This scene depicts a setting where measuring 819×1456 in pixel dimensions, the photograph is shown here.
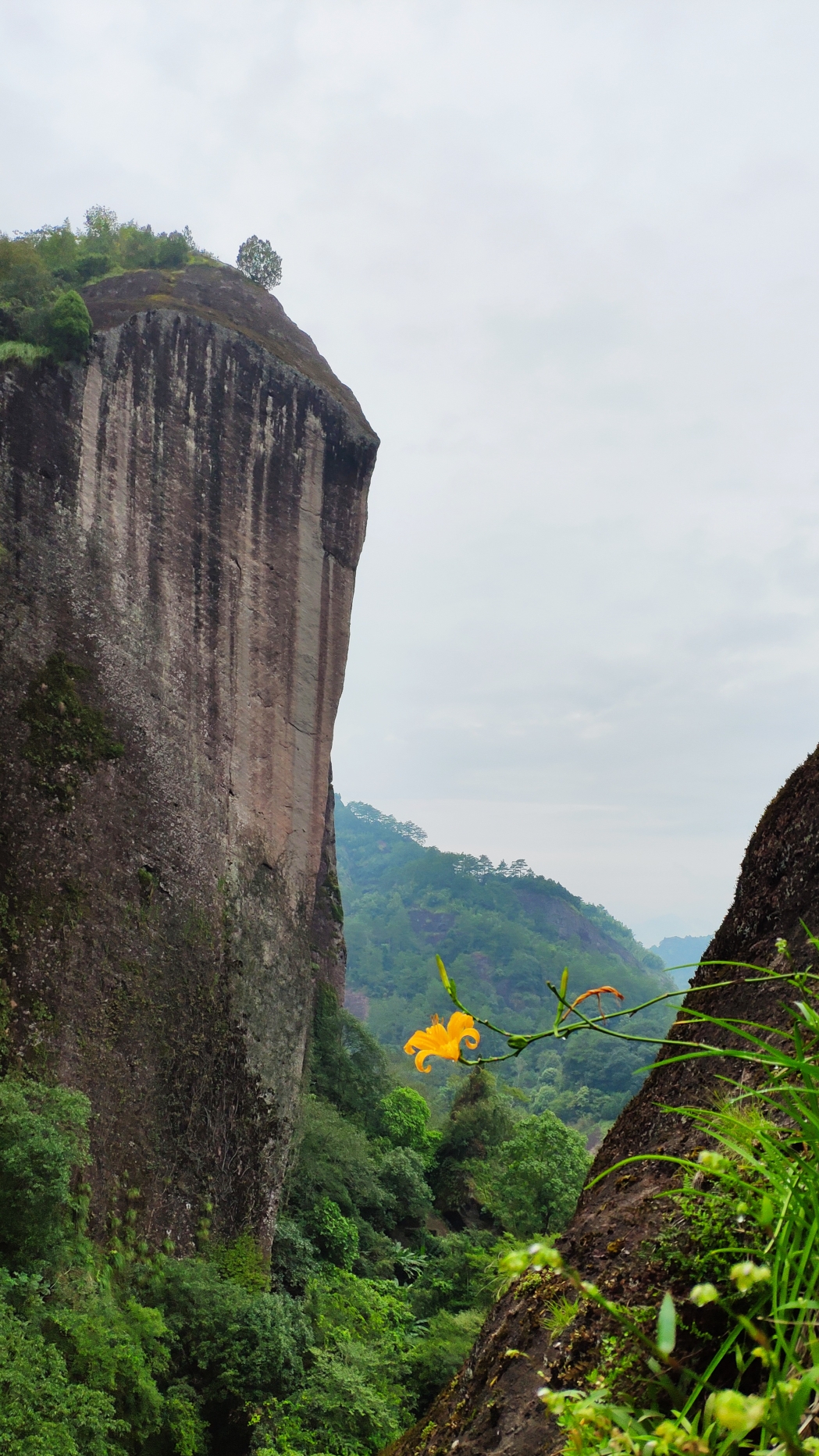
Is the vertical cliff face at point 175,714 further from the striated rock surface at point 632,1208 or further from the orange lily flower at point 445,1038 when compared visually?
the orange lily flower at point 445,1038

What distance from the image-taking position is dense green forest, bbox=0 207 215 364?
40.4 ft

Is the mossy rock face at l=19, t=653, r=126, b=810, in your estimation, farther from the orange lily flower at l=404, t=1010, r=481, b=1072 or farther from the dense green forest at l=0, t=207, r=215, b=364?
the orange lily flower at l=404, t=1010, r=481, b=1072

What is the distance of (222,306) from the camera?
1545 centimetres

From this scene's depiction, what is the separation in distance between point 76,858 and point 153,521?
5.68 meters

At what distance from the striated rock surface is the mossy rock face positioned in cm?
1000

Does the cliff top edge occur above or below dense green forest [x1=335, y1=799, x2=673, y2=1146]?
above

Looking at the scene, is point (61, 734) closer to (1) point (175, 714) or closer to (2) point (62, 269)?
(1) point (175, 714)

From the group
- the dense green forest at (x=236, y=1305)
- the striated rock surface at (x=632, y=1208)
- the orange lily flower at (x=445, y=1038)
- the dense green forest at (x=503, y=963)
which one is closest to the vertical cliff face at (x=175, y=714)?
the dense green forest at (x=236, y=1305)

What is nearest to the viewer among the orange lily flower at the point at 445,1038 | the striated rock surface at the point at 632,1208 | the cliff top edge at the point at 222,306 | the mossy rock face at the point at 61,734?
the orange lily flower at the point at 445,1038

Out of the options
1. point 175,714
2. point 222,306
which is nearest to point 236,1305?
point 175,714

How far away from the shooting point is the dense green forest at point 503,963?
50.9 meters

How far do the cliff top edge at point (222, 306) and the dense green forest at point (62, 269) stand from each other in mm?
592

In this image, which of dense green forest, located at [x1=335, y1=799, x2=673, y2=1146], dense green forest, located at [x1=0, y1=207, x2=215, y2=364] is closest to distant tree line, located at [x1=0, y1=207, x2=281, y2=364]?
dense green forest, located at [x1=0, y1=207, x2=215, y2=364]

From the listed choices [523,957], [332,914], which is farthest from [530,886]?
[332,914]
